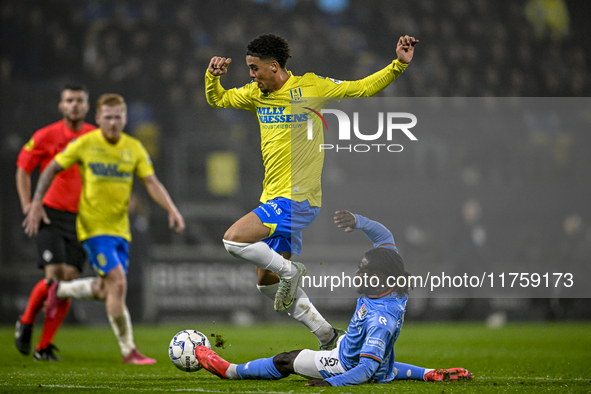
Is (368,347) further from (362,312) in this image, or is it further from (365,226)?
(365,226)

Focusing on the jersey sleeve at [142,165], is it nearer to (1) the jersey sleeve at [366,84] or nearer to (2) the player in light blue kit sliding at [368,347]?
(1) the jersey sleeve at [366,84]

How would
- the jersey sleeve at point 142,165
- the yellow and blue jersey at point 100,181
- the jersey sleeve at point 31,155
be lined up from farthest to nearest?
1. the jersey sleeve at point 31,155
2. the jersey sleeve at point 142,165
3. the yellow and blue jersey at point 100,181

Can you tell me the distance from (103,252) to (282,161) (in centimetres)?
212

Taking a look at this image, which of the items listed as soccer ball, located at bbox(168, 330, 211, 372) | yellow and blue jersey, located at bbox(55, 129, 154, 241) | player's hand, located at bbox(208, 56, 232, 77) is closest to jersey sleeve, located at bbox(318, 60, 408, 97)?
player's hand, located at bbox(208, 56, 232, 77)

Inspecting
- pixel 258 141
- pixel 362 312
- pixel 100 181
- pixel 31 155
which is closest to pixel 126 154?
pixel 100 181

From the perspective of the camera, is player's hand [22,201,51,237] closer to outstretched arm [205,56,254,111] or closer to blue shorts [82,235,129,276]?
blue shorts [82,235,129,276]

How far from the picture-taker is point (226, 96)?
16.7 feet

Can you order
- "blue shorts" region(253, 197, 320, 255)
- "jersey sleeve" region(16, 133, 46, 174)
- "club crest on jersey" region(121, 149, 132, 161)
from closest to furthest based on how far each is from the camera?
"blue shorts" region(253, 197, 320, 255), "club crest on jersey" region(121, 149, 132, 161), "jersey sleeve" region(16, 133, 46, 174)

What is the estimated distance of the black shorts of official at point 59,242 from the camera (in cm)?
676

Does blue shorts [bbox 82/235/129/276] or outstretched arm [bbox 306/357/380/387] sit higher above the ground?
blue shorts [bbox 82/235/129/276]

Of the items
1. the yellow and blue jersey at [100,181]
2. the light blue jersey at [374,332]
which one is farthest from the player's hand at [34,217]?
the light blue jersey at [374,332]

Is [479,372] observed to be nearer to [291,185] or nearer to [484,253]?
[291,185]

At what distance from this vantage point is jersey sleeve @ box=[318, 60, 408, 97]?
4.79 meters

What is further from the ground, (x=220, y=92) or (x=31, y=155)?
(x=220, y=92)
